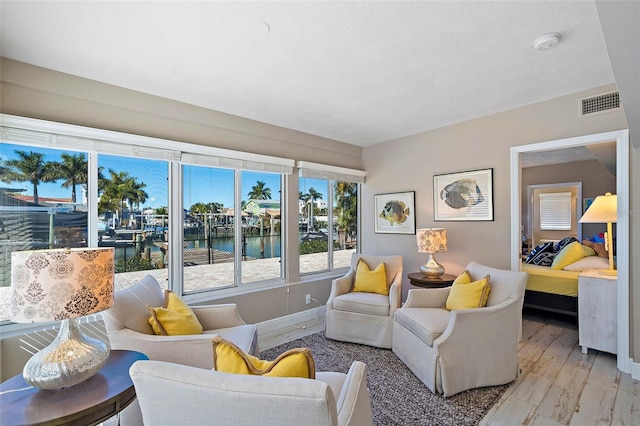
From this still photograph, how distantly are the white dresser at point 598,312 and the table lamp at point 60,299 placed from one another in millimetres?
3947

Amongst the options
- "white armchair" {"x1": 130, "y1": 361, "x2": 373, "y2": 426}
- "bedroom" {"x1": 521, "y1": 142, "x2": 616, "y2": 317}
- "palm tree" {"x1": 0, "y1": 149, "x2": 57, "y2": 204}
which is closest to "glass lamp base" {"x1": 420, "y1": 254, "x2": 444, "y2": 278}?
"bedroom" {"x1": 521, "y1": 142, "x2": 616, "y2": 317}

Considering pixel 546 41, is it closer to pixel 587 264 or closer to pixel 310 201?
pixel 310 201

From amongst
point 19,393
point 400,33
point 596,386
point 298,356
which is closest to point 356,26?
point 400,33

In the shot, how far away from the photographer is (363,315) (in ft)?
10.6

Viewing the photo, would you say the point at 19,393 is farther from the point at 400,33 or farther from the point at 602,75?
the point at 602,75

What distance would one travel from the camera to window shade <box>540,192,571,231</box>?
6.30m

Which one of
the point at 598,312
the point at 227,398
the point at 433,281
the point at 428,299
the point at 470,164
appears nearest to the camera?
the point at 227,398

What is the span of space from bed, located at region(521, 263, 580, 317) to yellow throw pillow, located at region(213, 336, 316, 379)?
401cm

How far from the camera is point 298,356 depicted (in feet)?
3.67

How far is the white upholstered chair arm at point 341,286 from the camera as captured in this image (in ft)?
11.5

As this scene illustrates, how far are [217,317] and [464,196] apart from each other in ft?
10.2

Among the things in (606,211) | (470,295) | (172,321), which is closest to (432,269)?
(470,295)

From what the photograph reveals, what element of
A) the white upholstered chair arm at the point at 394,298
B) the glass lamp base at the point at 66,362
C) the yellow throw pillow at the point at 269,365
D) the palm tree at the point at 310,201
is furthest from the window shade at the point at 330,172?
the yellow throw pillow at the point at 269,365

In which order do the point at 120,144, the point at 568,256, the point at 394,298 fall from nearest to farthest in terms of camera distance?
the point at 120,144 < the point at 394,298 < the point at 568,256
